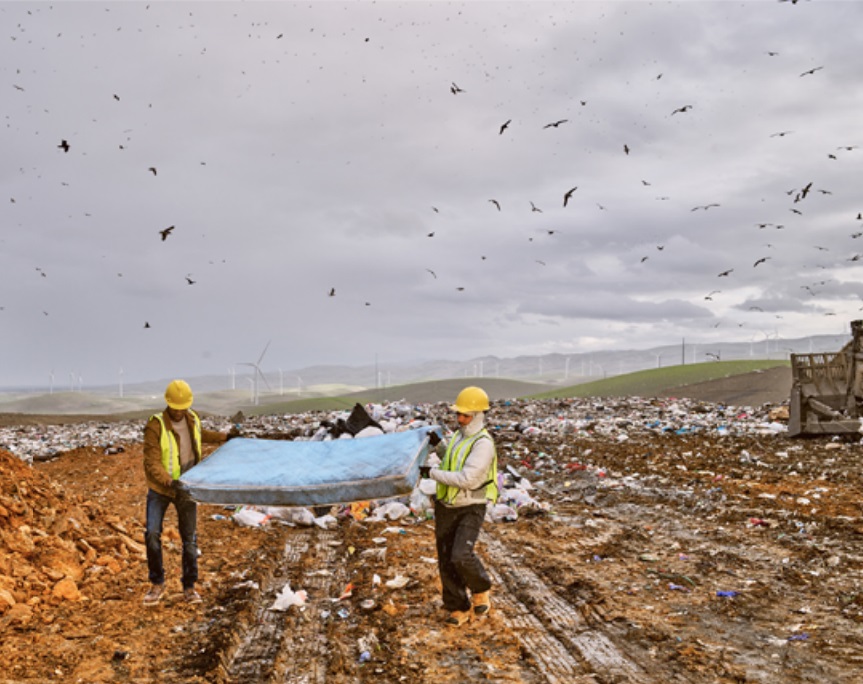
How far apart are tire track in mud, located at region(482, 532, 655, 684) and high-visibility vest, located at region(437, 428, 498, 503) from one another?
108cm

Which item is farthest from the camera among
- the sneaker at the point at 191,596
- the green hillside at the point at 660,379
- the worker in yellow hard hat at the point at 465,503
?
the green hillside at the point at 660,379

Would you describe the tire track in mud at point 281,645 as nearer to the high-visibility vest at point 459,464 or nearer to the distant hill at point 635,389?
the high-visibility vest at point 459,464

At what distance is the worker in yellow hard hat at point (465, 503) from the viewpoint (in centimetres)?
532

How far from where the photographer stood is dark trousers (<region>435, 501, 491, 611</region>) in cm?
533

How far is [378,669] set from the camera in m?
4.68

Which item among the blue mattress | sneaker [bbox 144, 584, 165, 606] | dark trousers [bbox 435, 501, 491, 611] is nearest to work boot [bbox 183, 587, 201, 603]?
sneaker [bbox 144, 584, 165, 606]

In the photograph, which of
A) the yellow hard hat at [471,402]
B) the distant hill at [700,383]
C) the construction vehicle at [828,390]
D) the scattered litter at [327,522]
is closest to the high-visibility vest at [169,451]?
the yellow hard hat at [471,402]

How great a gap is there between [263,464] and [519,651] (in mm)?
3150

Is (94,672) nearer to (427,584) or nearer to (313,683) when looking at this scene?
(313,683)

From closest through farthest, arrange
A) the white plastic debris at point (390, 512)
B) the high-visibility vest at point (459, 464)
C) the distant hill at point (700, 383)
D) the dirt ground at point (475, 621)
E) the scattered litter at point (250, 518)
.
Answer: the dirt ground at point (475, 621)
the high-visibility vest at point (459, 464)
the scattered litter at point (250, 518)
the white plastic debris at point (390, 512)
the distant hill at point (700, 383)

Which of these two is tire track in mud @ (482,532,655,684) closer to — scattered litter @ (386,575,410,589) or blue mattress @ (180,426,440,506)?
scattered litter @ (386,575,410,589)

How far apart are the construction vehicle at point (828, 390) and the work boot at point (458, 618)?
13.0m

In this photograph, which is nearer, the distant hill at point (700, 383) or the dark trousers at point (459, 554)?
the dark trousers at point (459, 554)

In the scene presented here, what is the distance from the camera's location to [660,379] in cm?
5306
